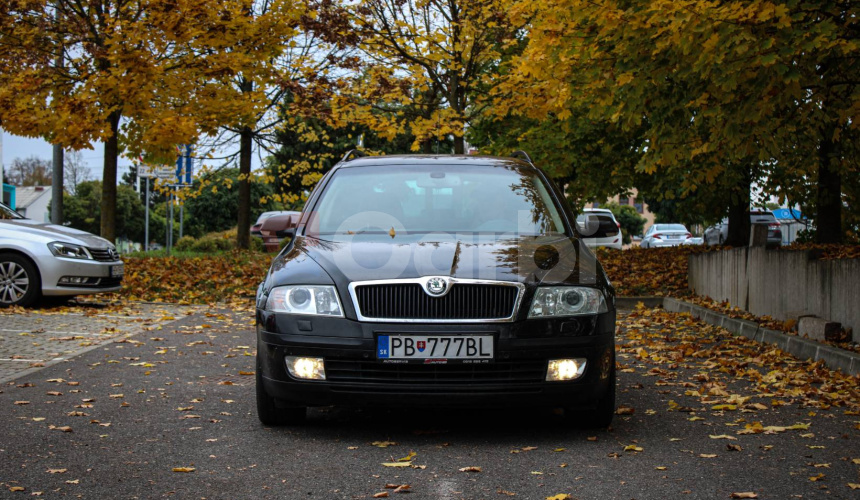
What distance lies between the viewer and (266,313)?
5.54m

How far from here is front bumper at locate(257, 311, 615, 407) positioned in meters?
5.29

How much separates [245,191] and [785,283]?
18190mm

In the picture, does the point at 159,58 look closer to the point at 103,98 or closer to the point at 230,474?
the point at 103,98

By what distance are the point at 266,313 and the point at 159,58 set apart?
13.1 m

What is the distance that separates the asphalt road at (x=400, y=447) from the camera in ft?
14.6

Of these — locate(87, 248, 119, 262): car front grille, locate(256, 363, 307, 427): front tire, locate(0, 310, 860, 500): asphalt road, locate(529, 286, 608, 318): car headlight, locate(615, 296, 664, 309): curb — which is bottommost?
locate(0, 310, 860, 500): asphalt road

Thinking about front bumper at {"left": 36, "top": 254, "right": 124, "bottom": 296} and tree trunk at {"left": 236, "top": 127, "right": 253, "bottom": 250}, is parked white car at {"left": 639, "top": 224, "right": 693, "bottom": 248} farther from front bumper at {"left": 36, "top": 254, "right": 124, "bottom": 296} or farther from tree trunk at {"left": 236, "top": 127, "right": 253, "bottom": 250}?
front bumper at {"left": 36, "top": 254, "right": 124, "bottom": 296}

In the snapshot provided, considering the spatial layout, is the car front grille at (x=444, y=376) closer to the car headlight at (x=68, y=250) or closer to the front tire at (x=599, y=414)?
the front tire at (x=599, y=414)

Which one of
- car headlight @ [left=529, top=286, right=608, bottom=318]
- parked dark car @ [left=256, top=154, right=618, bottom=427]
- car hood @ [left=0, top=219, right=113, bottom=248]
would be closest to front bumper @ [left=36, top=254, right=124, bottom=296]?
car hood @ [left=0, top=219, right=113, bottom=248]

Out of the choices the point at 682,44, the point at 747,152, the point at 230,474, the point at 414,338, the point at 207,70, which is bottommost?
the point at 230,474

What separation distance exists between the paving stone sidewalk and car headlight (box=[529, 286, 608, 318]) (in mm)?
4488

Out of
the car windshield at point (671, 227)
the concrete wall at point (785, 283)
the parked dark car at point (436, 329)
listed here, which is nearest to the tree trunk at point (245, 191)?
the concrete wall at point (785, 283)

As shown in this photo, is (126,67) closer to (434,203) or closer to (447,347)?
(434,203)

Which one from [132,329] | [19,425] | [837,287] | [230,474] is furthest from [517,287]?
[132,329]
